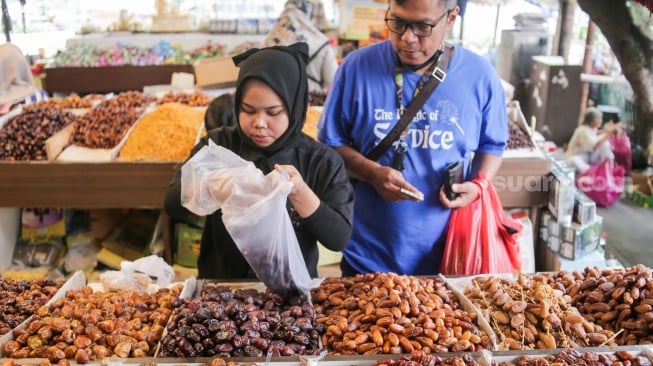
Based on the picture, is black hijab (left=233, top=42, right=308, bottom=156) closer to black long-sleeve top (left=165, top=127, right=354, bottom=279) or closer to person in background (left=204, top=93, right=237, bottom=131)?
black long-sleeve top (left=165, top=127, right=354, bottom=279)

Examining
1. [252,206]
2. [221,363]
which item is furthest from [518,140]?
[221,363]

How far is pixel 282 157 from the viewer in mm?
1962

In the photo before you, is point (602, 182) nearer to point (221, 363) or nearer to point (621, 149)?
point (621, 149)

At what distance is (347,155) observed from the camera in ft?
7.56

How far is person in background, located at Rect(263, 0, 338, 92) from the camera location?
4.47 metres

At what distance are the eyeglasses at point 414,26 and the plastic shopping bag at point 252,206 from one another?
2.50 feet

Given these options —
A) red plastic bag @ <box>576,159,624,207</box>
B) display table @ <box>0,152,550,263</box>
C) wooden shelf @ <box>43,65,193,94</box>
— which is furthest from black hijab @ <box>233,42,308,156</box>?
red plastic bag @ <box>576,159,624,207</box>

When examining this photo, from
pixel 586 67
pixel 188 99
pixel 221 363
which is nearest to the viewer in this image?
pixel 221 363

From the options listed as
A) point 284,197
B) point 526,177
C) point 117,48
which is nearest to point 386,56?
point 284,197

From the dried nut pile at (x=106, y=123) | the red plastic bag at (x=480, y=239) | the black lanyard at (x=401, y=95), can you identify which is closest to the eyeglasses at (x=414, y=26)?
the black lanyard at (x=401, y=95)

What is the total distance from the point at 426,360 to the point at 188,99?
3221 millimetres

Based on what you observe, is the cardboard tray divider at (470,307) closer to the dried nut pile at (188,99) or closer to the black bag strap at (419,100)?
the black bag strap at (419,100)

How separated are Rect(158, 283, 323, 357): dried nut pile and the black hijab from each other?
543 millimetres

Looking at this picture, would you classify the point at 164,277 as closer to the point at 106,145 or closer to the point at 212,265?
the point at 212,265
